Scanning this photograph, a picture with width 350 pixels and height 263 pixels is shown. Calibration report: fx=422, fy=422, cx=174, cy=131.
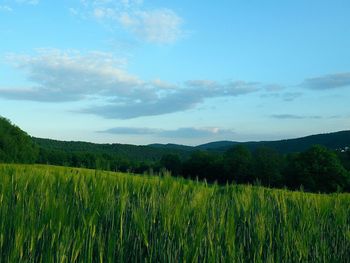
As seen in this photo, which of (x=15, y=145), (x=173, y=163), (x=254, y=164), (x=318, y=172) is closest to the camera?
(x=318, y=172)

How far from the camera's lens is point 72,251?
2.55 metres

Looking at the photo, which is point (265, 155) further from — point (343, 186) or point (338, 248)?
point (338, 248)

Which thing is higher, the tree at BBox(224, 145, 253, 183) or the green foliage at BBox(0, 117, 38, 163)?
the green foliage at BBox(0, 117, 38, 163)

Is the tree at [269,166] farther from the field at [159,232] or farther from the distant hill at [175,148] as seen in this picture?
the field at [159,232]

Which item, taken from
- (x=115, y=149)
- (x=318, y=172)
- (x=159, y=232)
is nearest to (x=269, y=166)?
(x=318, y=172)

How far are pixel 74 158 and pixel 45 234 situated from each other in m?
70.3

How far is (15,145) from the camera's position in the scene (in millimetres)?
66625

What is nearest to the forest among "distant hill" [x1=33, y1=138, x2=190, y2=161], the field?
"distant hill" [x1=33, y1=138, x2=190, y2=161]

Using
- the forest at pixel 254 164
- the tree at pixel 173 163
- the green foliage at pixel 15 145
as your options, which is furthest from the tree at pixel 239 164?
the green foliage at pixel 15 145

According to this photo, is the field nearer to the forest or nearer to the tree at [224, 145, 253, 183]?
the forest

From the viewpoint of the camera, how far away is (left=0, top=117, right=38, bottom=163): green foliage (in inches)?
2544

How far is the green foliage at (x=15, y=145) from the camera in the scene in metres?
64.6

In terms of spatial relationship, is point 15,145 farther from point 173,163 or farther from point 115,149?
point 115,149

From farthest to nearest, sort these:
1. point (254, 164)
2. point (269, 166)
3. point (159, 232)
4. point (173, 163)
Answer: point (173, 163) → point (254, 164) → point (269, 166) → point (159, 232)
